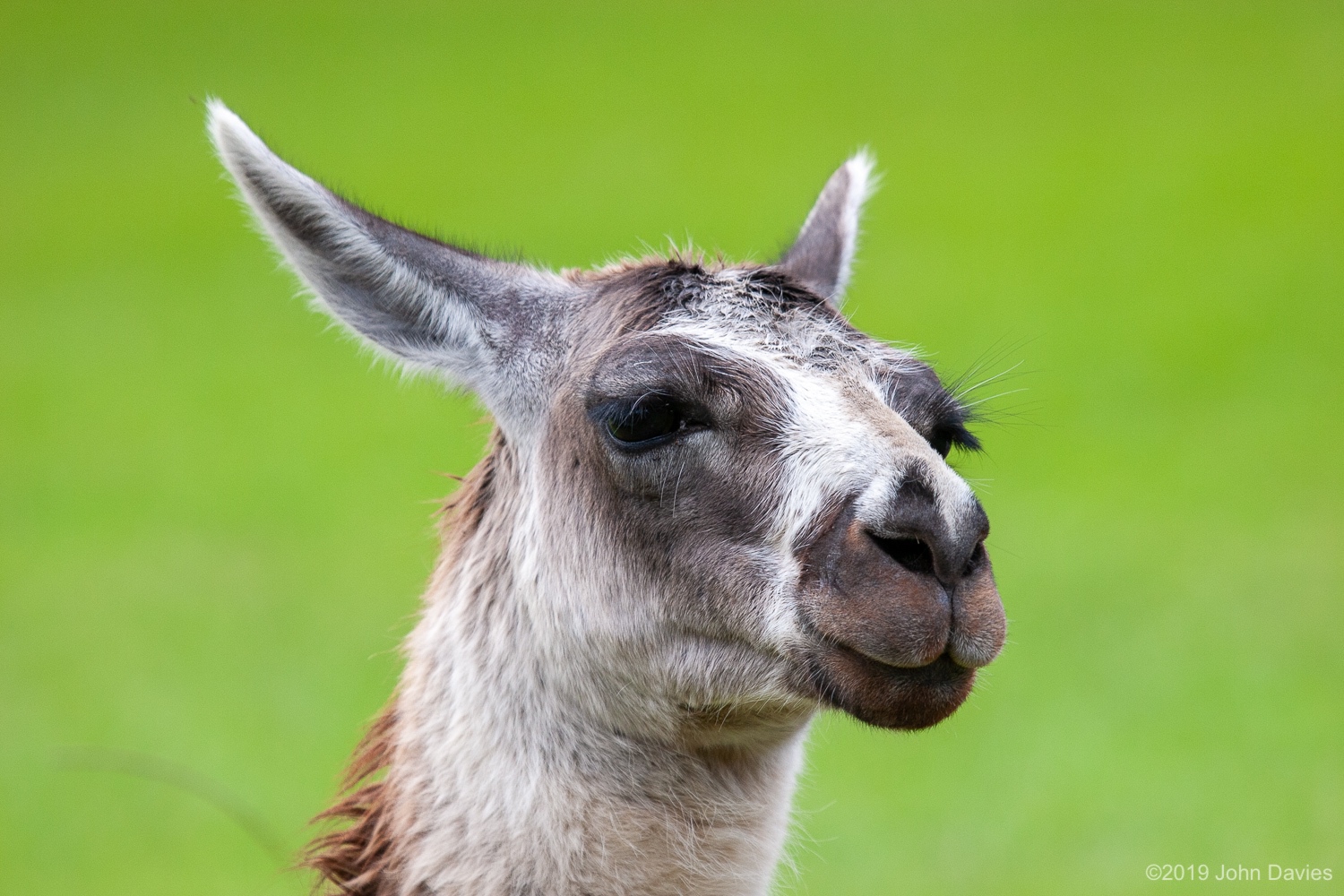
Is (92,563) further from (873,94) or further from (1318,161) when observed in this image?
(1318,161)

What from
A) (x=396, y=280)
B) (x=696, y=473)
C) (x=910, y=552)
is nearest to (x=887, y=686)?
Answer: (x=910, y=552)

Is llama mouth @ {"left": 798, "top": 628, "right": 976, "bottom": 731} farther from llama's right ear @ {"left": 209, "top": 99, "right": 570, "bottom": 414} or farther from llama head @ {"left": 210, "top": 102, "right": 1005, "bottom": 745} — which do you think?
llama's right ear @ {"left": 209, "top": 99, "right": 570, "bottom": 414}

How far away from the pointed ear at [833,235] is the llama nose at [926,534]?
65.6 inches

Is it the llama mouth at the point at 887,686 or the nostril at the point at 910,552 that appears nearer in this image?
the nostril at the point at 910,552

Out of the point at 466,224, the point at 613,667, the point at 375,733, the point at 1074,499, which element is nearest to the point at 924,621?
the point at 613,667

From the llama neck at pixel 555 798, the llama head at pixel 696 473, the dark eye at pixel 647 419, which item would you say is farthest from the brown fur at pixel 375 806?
the dark eye at pixel 647 419

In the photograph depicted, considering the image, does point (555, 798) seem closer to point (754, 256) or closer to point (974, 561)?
point (974, 561)

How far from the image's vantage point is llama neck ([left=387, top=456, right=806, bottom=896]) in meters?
4.18

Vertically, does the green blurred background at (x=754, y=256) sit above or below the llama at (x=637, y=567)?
above

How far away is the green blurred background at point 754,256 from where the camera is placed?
10.1 m

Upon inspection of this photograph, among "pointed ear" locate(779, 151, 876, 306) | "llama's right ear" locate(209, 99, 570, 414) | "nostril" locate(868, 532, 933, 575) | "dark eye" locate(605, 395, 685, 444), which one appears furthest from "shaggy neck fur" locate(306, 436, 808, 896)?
"pointed ear" locate(779, 151, 876, 306)

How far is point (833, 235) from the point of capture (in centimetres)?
548

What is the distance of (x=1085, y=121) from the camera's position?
20672 millimetres

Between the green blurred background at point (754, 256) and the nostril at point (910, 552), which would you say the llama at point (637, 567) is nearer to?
the nostril at point (910, 552)
